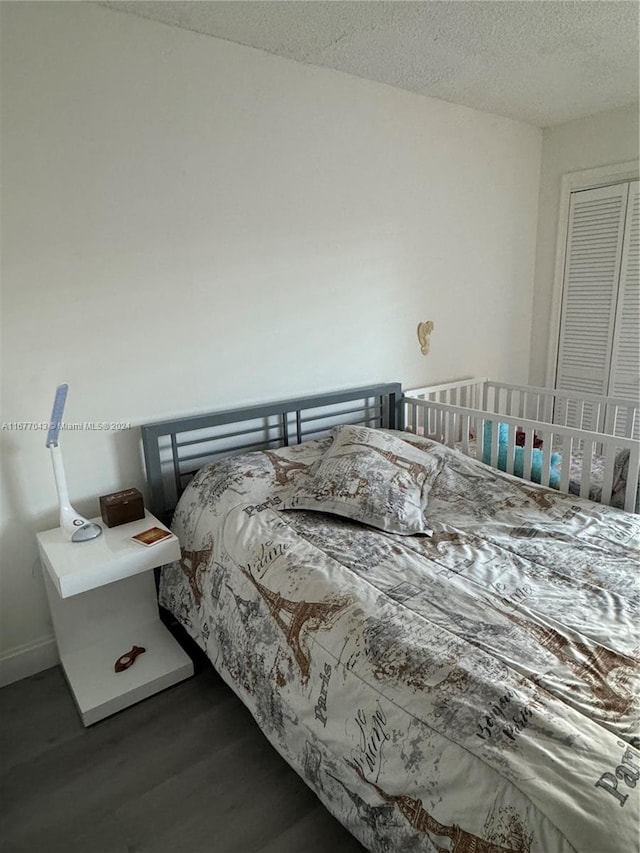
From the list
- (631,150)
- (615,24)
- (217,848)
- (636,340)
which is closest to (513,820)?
(217,848)

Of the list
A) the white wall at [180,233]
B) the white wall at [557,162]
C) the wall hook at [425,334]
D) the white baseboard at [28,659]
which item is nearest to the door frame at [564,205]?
the white wall at [557,162]

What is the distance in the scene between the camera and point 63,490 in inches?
73.7

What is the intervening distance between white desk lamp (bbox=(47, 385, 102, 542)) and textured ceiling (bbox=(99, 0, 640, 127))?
1.43 meters

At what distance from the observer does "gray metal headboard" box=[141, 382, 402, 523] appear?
2.16m

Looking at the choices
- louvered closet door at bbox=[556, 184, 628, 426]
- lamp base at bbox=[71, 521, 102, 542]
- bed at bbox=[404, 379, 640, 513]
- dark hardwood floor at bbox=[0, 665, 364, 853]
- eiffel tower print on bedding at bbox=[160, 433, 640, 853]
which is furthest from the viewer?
louvered closet door at bbox=[556, 184, 628, 426]

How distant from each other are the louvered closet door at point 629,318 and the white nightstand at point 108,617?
2.94m

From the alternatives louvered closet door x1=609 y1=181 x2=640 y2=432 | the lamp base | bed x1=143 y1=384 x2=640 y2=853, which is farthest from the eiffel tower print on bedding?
louvered closet door x1=609 y1=181 x2=640 y2=432

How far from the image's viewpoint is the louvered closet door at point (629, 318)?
312 cm

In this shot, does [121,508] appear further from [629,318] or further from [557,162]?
[557,162]

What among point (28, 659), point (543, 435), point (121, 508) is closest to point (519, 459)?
point (543, 435)

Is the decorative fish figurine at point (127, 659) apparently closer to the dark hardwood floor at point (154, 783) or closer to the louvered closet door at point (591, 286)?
the dark hardwood floor at point (154, 783)

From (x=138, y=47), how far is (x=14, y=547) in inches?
76.2

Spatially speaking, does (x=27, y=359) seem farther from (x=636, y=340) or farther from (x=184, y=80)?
(x=636, y=340)

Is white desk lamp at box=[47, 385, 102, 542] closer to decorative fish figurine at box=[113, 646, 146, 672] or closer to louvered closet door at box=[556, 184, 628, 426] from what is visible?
decorative fish figurine at box=[113, 646, 146, 672]
